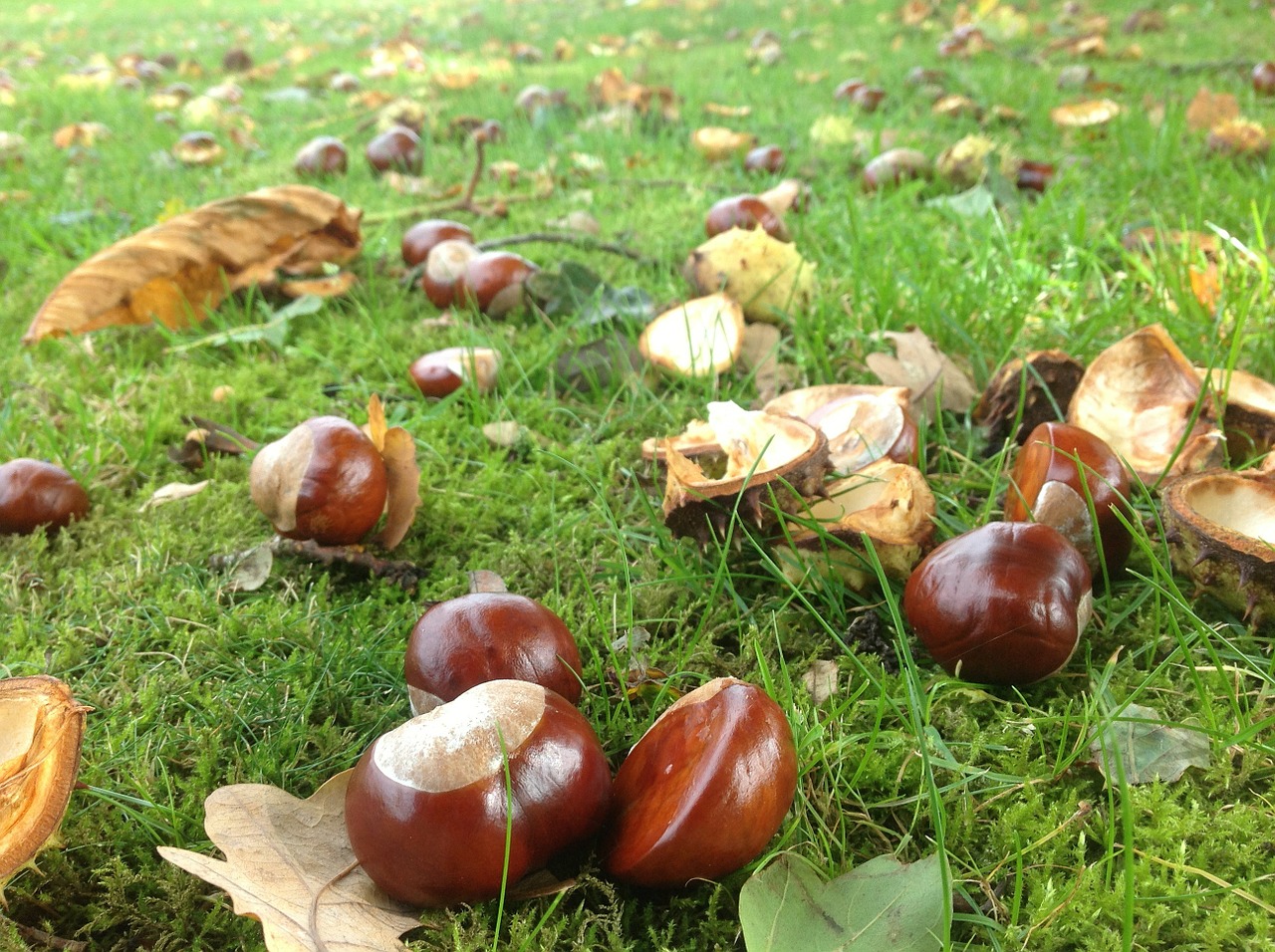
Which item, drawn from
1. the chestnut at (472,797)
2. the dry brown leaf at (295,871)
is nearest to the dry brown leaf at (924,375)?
the chestnut at (472,797)

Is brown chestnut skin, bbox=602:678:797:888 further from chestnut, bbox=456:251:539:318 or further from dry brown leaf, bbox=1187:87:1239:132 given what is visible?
dry brown leaf, bbox=1187:87:1239:132

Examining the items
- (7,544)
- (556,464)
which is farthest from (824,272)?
(7,544)

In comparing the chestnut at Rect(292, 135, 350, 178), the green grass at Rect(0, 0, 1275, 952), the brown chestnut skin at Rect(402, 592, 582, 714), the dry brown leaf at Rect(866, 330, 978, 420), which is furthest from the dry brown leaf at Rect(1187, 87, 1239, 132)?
the brown chestnut skin at Rect(402, 592, 582, 714)

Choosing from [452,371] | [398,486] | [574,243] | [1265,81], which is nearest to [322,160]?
[574,243]

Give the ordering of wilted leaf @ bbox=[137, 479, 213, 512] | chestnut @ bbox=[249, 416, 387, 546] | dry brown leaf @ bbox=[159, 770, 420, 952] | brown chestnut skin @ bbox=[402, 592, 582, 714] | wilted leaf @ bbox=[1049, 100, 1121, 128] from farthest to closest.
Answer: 1. wilted leaf @ bbox=[1049, 100, 1121, 128]
2. wilted leaf @ bbox=[137, 479, 213, 512]
3. chestnut @ bbox=[249, 416, 387, 546]
4. brown chestnut skin @ bbox=[402, 592, 582, 714]
5. dry brown leaf @ bbox=[159, 770, 420, 952]

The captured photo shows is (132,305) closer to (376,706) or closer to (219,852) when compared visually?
(376,706)

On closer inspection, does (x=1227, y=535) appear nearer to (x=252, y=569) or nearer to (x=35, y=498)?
(x=252, y=569)
